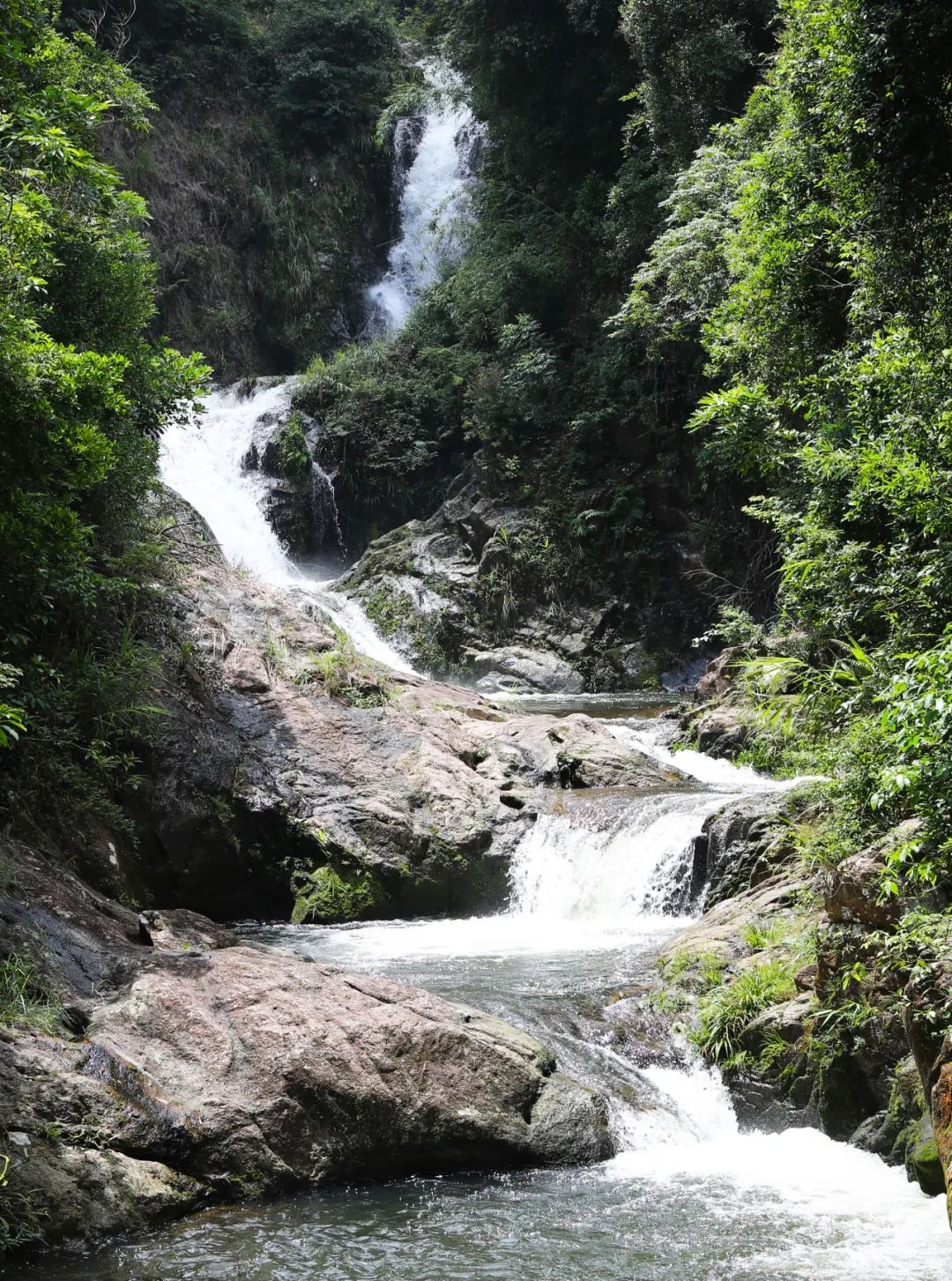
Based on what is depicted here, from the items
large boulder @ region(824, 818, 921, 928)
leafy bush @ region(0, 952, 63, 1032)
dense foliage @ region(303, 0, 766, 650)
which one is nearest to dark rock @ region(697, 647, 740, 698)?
dense foliage @ region(303, 0, 766, 650)

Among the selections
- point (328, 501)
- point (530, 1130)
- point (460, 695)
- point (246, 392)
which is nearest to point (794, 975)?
point (530, 1130)

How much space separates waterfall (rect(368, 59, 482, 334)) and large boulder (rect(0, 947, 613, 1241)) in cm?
2764

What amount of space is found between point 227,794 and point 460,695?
4563 millimetres

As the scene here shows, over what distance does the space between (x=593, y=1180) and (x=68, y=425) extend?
6885 millimetres

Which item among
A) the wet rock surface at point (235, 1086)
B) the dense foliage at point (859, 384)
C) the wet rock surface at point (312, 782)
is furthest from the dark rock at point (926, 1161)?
the wet rock surface at point (312, 782)

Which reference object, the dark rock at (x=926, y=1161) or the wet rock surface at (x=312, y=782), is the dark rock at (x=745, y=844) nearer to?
the wet rock surface at (x=312, y=782)

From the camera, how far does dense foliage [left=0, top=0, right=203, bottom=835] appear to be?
813 cm

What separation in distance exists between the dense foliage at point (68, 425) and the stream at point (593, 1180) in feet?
9.21

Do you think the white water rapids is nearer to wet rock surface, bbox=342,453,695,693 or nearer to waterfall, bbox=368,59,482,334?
wet rock surface, bbox=342,453,695,693

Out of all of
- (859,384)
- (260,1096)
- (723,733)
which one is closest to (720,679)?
(723,733)

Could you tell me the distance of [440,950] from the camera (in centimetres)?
934

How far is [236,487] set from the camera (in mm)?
24812

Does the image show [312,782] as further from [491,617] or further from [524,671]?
[491,617]

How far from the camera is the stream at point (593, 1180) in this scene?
466 centimetres
